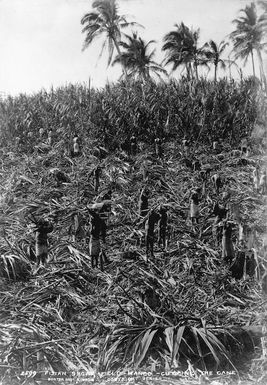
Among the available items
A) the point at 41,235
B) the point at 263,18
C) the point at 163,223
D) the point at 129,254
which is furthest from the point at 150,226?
the point at 263,18

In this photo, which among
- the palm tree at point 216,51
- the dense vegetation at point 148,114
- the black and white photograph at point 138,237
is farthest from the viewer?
the dense vegetation at point 148,114

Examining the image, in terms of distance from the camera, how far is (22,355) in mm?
3012

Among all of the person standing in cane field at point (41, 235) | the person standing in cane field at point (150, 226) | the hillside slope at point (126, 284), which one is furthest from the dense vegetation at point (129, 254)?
the person standing in cane field at point (41, 235)

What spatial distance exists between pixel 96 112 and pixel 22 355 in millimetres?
5956

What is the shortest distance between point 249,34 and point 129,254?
2836 millimetres

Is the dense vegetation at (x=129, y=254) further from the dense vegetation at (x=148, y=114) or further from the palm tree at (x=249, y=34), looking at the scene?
the palm tree at (x=249, y=34)

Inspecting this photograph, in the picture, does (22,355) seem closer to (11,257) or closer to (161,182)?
(11,257)

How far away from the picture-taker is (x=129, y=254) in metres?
4.41

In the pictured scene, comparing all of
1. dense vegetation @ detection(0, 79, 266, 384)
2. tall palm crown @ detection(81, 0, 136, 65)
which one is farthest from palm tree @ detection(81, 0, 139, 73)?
dense vegetation @ detection(0, 79, 266, 384)

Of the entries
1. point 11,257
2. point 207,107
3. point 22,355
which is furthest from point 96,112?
point 22,355

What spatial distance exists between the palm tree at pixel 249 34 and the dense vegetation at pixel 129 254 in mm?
1573

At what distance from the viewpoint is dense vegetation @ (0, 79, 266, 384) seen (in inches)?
121

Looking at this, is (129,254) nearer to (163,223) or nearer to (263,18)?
(163,223)

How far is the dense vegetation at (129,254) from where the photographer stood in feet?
10.1
